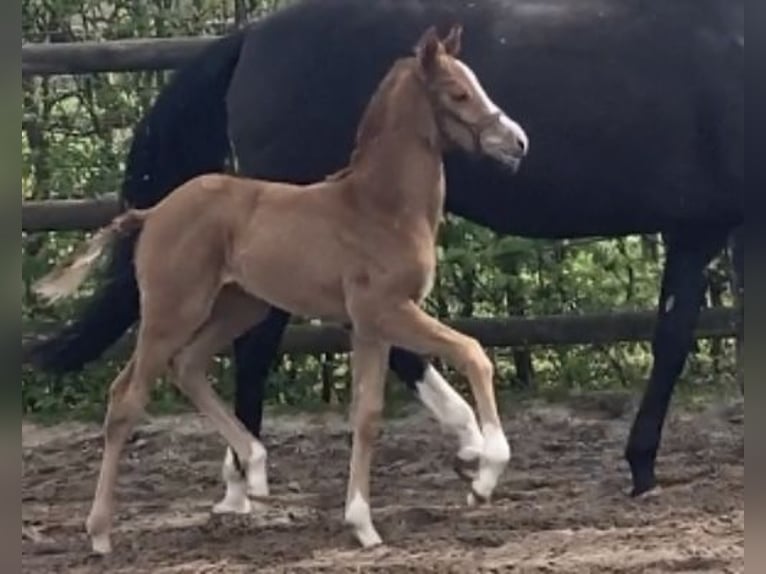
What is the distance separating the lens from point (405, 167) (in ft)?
14.9

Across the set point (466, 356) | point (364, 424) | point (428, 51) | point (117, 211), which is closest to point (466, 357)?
point (466, 356)

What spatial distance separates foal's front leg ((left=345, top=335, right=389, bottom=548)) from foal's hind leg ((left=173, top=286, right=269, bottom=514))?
35 cm

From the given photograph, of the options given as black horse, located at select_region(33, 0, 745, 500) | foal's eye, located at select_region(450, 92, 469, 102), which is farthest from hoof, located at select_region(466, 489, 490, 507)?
foal's eye, located at select_region(450, 92, 469, 102)

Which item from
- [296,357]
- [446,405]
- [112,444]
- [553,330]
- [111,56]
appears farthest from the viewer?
[296,357]

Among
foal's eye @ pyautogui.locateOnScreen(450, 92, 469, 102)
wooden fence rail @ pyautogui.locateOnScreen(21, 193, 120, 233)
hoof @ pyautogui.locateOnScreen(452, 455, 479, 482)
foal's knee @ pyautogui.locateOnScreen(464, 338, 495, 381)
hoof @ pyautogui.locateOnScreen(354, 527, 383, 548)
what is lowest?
hoof @ pyautogui.locateOnScreen(354, 527, 383, 548)

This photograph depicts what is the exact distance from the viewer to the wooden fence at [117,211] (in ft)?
21.0

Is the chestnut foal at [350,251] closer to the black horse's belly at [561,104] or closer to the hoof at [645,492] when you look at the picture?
the black horse's belly at [561,104]

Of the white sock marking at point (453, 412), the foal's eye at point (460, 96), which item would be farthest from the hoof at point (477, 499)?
the foal's eye at point (460, 96)

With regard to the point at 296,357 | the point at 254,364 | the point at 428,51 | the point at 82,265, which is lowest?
the point at 296,357

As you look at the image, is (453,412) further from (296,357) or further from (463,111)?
(296,357)

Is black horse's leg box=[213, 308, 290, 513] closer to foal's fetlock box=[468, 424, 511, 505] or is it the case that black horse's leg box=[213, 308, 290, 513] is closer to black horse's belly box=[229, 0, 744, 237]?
black horse's belly box=[229, 0, 744, 237]

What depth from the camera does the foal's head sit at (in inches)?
171

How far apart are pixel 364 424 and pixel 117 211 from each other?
219cm

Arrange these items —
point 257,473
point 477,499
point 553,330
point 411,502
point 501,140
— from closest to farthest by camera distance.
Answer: point 501,140, point 477,499, point 257,473, point 411,502, point 553,330
